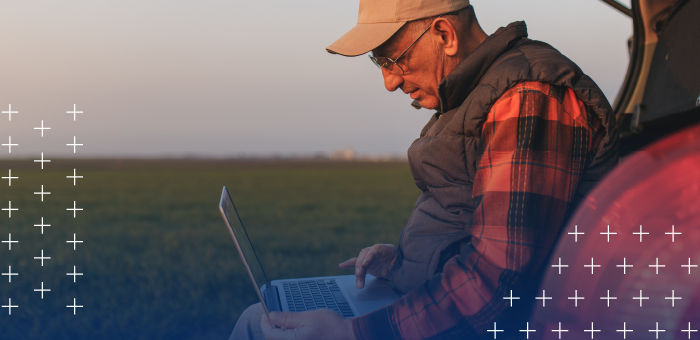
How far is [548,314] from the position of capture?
147cm

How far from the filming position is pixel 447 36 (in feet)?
5.66

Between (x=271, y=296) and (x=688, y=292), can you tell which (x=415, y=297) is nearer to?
(x=688, y=292)

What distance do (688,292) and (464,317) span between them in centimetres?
47

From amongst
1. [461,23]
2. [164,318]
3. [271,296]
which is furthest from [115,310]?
[461,23]

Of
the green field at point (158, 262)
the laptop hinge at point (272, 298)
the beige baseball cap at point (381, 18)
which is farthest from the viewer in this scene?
the green field at point (158, 262)

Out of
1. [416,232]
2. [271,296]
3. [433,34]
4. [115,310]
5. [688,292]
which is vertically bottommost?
[115,310]

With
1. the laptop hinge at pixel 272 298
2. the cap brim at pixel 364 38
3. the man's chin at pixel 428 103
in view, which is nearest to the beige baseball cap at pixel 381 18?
the cap brim at pixel 364 38

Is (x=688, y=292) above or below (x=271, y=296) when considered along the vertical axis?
above

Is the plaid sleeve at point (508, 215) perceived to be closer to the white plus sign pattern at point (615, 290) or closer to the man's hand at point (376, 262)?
the white plus sign pattern at point (615, 290)

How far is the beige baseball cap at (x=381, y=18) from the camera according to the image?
1668mm

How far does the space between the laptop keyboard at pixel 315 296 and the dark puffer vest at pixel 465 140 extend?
0.76ft

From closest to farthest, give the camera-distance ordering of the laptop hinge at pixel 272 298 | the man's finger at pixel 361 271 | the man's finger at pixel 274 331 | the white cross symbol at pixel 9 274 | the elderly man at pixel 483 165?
the elderly man at pixel 483 165 → the man's finger at pixel 274 331 → the laptop hinge at pixel 272 298 → the man's finger at pixel 361 271 → the white cross symbol at pixel 9 274

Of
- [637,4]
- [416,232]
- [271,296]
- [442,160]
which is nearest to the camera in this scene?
[442,160]

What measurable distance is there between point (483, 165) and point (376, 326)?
1.54ft
